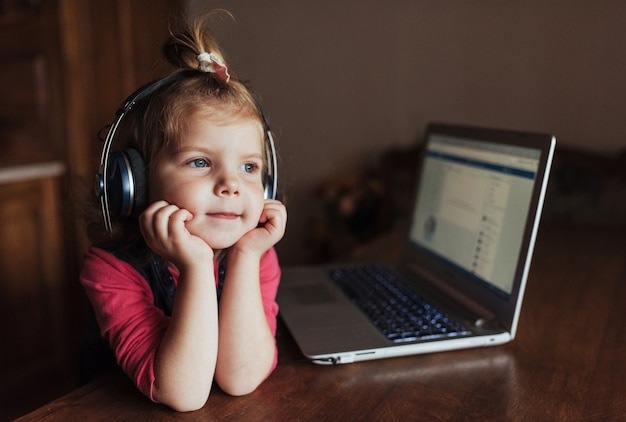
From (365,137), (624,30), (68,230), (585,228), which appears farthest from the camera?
(68,230)

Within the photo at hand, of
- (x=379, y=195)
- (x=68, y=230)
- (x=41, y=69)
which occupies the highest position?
(x=41, y=69)

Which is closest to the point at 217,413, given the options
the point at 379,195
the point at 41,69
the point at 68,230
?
the point at 379,195

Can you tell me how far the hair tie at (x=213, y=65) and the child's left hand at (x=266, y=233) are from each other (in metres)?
0.18

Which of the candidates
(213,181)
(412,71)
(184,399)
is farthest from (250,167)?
(412,71)

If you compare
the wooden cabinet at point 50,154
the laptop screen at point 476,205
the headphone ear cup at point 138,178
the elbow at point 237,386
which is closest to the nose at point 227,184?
the headphone ear cup at point 138,178

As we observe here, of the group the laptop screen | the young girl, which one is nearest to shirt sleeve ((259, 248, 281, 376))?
the young girl

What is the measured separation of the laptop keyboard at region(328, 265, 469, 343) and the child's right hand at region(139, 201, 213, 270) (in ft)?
1.09

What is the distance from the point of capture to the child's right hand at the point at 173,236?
0.62 metres

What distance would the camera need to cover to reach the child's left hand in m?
0.68

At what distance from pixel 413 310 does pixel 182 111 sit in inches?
19.6

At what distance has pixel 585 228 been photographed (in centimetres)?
161

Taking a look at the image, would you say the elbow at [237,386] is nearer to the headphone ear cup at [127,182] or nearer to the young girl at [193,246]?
the young girl at [193,246]

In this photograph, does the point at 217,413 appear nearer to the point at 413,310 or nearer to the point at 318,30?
the point at 413,310

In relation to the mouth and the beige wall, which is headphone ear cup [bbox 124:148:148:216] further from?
the beige wall
